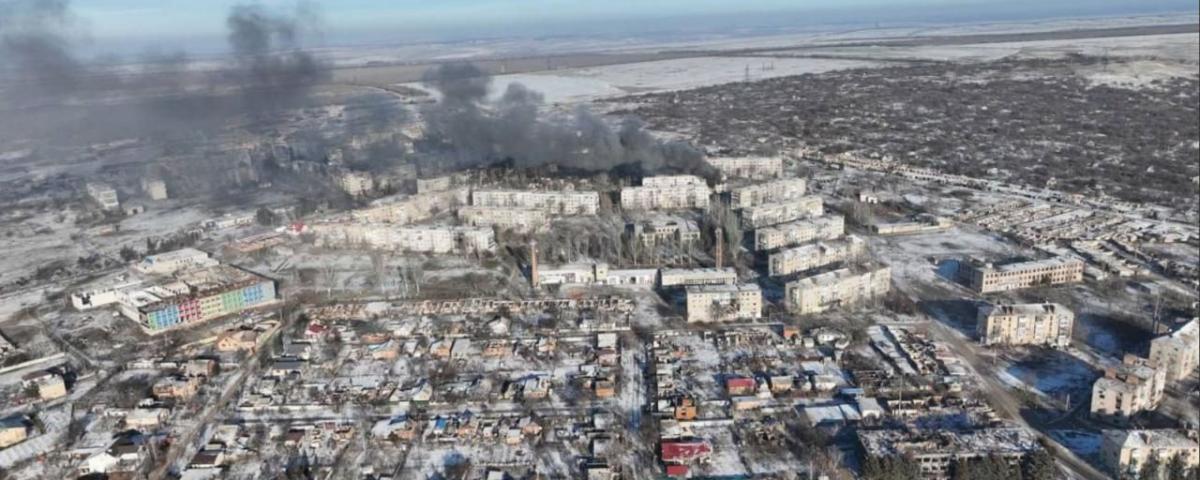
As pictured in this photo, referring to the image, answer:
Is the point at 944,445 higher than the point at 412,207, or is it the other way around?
the point at 412,207

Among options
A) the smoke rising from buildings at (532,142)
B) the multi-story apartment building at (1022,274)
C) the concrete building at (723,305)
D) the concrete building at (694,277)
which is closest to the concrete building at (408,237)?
the concrete building at (694,277)

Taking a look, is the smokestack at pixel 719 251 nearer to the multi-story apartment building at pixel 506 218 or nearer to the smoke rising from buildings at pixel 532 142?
the multi-story apartment building at pixel 506 218

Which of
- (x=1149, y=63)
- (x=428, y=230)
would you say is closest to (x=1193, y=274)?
(x=428, y=230)

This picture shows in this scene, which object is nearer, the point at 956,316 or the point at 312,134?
the point at 956,316

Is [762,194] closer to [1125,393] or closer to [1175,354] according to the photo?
[1175,354]

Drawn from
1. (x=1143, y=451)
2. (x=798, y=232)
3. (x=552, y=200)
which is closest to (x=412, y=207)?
(x=552, y=200)

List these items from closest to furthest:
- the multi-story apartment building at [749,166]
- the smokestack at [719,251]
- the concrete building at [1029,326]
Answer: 1. the concrete building at [1029,326]
2. the smokestack at [719,251]
3. the multi-story apartment building at [749,166]

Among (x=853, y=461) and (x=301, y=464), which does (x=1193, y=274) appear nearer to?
(x=853, y=461)
